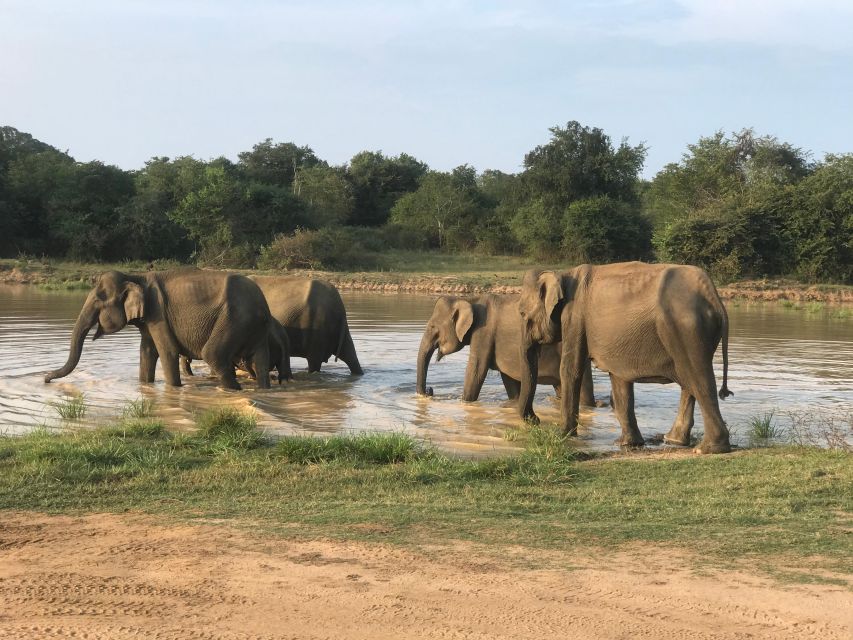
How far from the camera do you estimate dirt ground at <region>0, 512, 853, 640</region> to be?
178 inches

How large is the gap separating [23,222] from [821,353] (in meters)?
44.5

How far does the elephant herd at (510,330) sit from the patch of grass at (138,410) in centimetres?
207

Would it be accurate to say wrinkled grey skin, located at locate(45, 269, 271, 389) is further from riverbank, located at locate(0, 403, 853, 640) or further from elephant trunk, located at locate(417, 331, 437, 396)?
riverbank, located at locate(0, 403, 853, 640)

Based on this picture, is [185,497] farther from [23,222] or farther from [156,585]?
[23,222]

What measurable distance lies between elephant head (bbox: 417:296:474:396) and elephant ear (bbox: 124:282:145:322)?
154 inches

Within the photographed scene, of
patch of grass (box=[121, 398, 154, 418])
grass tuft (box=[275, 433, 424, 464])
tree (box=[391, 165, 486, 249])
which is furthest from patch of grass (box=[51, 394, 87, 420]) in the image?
tree (box=[391, 165, 486, 249])

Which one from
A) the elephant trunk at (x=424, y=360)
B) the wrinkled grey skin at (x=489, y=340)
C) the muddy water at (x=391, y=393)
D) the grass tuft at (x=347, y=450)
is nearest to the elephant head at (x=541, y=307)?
the muddy water at (x=391, y=393)

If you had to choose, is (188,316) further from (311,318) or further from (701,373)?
(701,373)

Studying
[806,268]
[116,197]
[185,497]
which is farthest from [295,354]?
[116,197]

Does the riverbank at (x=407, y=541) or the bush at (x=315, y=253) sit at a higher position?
the bush at (x=315, y=253)

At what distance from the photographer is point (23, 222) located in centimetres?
5300

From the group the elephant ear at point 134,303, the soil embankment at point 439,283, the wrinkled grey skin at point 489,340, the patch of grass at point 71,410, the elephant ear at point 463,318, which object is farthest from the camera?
the soil embankment at point 439,283

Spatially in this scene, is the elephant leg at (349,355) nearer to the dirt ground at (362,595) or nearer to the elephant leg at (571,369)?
the elephant leg at (571,369)

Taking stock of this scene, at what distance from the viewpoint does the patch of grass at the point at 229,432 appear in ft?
29.2
